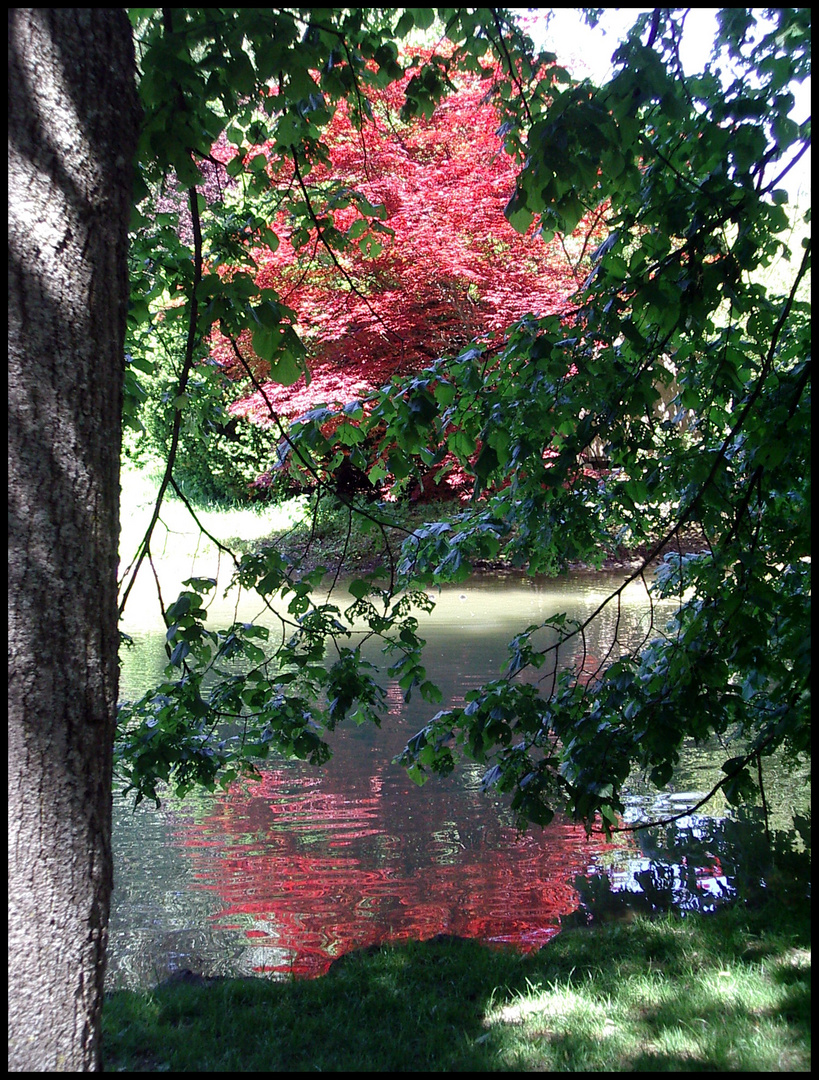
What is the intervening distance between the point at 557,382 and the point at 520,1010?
2.12 meters

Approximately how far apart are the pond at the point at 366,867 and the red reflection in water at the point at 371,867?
0.01 metres

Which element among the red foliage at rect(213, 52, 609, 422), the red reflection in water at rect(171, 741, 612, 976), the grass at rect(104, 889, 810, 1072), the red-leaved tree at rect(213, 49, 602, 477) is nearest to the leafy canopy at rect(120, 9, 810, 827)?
the grass at rect(104, 889, 810, 1072)

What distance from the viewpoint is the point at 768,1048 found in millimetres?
2363

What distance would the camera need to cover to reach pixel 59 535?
1777mm

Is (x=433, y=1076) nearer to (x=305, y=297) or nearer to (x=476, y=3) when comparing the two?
(x=476, y=3)

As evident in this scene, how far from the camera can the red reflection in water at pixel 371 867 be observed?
3986 millimetres

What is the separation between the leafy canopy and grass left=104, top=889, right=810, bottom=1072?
614mm

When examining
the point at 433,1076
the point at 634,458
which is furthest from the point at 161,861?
the point at 634,458

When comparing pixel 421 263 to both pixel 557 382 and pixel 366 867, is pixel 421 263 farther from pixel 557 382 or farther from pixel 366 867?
pixel 557 382

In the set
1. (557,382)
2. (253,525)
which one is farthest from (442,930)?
(253,525)

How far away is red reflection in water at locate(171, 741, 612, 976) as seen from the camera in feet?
13.1

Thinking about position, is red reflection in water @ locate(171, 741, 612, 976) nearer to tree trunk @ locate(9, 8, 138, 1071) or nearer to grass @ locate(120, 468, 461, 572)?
tree trunk @ locate(9, 8, 138, 1071)

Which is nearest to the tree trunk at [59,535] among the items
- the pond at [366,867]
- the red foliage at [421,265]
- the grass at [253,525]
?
the pond at [366,867]

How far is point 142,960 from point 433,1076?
182 cm
